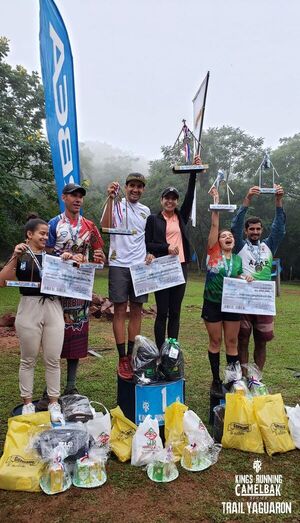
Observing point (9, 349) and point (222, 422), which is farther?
point (9, 349)

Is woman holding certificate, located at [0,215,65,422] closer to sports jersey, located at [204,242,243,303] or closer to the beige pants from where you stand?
the beige pants

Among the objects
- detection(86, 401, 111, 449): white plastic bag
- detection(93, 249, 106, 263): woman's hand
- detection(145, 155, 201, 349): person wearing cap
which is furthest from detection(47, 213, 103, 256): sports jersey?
detection(86, 401, 111, 449): white plastic bag

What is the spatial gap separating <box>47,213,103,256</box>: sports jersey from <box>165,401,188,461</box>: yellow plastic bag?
158cm

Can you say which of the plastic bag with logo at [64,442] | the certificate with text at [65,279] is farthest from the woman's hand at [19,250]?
the plastic bag with logo at [64,442]

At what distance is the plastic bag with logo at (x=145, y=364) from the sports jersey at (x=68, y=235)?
3.42ft

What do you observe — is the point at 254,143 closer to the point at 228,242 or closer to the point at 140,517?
the point at 228,242

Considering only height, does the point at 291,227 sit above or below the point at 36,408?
above

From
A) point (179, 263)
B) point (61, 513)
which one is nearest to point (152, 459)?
point (61, 513)

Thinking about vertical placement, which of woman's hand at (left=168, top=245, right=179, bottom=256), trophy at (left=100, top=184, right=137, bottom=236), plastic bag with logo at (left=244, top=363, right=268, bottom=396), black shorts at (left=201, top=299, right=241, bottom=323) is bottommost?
plastic bag with logo at (left=244, top=363, right=268, bottom=396)

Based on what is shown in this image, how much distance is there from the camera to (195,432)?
9.71ft

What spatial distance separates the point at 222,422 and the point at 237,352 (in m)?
0.88

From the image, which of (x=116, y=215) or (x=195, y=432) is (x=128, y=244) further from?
(x=195, y=432)

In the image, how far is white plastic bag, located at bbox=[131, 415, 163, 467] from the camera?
2.92 m

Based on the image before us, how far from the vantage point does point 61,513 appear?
2.39 meters
